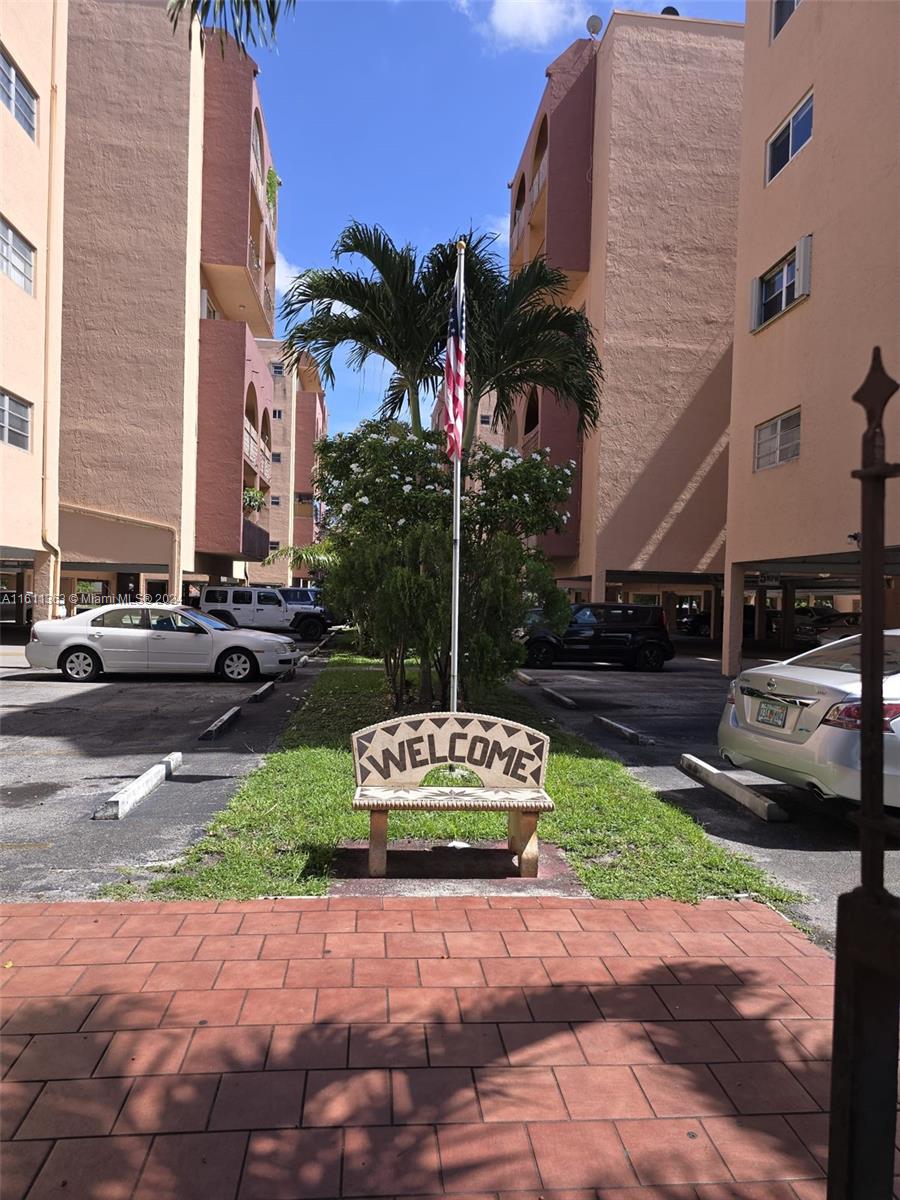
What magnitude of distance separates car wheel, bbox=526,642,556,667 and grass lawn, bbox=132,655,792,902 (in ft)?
39.3

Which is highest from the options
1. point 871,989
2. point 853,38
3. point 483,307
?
point 853,38

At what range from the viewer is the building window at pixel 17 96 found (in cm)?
1756

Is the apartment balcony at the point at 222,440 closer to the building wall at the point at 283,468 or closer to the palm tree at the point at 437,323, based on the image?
the palm tree at the point at 437,323

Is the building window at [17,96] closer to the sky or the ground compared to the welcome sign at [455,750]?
closer to the sky

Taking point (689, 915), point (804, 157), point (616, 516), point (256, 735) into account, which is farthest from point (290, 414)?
point (689, 915)

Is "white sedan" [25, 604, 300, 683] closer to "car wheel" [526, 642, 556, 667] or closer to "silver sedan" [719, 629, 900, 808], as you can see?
"car wheel" [526, 642, 556, 667]

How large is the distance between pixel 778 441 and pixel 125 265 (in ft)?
60.3

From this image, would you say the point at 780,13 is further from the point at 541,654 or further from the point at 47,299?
the point at 47,299

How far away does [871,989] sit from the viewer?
198 cm

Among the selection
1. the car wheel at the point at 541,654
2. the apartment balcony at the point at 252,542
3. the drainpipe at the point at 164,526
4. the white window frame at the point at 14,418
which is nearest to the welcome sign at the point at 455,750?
the car wheel at the point at 541,654

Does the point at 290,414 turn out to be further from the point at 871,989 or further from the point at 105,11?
the point at 871,989

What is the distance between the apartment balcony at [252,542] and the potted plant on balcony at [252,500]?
31.0 inches

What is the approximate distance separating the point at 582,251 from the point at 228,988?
2690 cm

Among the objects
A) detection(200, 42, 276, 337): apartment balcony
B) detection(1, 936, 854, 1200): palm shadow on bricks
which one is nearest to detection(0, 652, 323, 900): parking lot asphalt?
detection(1, 936, 854, 1200): palm shadow on bricks
